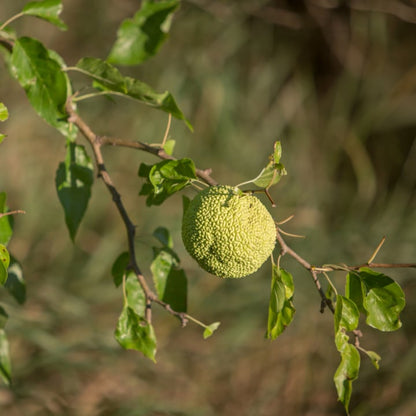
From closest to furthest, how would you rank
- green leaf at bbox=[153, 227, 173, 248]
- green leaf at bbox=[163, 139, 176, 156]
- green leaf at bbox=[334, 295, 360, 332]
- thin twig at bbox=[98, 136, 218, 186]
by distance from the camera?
green leaf at bbox=[334, 295, 360, 332], thin twig at bbox=[98, 136, 218, 186], green leaf at bbox=[163, 139, 176, 156], green leaf at bbox=[153, 227, 173, 248]

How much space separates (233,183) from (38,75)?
2340 millimetres

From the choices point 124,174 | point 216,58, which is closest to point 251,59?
point 216,58

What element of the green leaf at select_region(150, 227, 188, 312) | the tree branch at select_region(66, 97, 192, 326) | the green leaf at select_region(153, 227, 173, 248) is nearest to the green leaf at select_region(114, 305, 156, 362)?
the tree branch at select_region(66, 97, 192, 326)

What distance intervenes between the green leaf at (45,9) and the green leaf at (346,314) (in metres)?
0.78

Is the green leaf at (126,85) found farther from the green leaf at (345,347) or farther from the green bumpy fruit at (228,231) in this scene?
the green leaf at (345,347)

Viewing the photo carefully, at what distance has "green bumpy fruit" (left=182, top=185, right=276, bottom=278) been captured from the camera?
874 mm

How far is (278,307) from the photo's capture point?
871 mm

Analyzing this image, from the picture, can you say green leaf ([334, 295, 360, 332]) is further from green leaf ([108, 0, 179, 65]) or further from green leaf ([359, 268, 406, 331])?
green leaf ([108, 0, 179, 65])

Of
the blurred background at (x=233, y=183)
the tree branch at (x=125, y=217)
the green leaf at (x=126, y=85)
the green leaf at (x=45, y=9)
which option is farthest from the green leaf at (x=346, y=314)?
the blurred background at (x=233, y=183)

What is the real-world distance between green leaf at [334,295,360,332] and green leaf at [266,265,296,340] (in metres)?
→ 0.07

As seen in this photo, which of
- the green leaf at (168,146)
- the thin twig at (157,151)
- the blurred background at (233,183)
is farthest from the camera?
the blurred background at (233,183)

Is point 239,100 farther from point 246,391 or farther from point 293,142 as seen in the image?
point 246,391

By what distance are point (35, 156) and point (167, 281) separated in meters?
2.29

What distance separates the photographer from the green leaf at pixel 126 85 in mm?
1028
